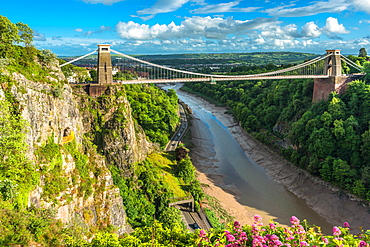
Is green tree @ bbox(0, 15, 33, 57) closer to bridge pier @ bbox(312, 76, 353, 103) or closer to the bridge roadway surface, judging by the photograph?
the bridge roadway surface

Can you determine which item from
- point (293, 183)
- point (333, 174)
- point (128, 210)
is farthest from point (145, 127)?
point (333, 174)

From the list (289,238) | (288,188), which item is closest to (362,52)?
(288,188)

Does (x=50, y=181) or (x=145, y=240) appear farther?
(x=50, y=181)

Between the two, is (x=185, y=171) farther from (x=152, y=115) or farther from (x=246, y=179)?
(x=152, y=115)

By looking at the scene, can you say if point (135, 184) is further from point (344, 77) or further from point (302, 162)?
point (344, 77)

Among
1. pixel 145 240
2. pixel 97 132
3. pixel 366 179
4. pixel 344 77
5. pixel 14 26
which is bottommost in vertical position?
pixel 366 179

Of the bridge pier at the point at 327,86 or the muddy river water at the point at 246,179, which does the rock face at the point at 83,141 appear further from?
the bridge pier at the point at 327,86
